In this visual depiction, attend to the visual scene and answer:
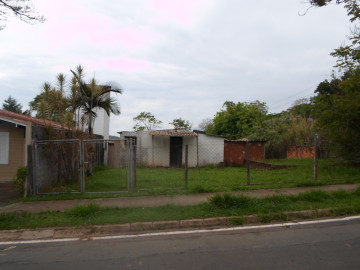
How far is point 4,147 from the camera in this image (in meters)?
11.4

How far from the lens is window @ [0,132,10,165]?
37.3 feet

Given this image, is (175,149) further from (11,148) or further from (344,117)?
(344,117)

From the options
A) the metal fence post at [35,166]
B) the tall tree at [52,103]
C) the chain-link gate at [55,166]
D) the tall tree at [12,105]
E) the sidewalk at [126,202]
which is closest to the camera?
the sidewalk at [126,202]

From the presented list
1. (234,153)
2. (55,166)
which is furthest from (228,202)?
(234,153)

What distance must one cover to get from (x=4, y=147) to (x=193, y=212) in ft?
27.9

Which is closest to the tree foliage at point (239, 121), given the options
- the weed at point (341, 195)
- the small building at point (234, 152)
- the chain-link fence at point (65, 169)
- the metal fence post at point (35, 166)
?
the small building at point (234, 152)

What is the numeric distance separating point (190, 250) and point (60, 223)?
2.98 metres

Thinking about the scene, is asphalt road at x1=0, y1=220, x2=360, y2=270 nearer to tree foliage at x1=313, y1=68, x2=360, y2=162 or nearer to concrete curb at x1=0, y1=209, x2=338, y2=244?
concrete curb at x1=0, y1=209, x2=338, y2=244

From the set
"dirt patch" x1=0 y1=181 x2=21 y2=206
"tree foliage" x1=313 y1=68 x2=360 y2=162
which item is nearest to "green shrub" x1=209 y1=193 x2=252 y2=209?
"dirt patch" x1=0 y1=181 x2=21 y2=206

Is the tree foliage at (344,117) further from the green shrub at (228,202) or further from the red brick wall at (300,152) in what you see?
the red brick wall at (300,152)

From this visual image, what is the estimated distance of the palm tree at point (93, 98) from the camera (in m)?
13.0

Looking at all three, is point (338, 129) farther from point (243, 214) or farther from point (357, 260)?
point (357, 260)

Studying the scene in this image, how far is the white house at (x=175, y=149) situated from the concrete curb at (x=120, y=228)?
41.5 feet

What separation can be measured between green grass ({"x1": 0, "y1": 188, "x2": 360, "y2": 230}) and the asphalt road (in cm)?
80
